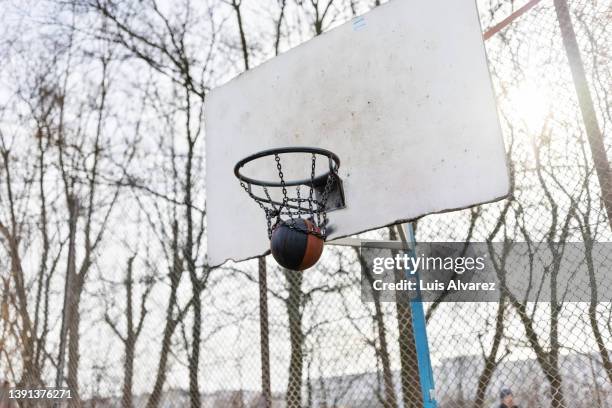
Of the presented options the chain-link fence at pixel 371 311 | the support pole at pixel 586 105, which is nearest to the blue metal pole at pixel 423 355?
the chain-link fence at pixel 371 311

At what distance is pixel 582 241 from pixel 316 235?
1403 millimetres

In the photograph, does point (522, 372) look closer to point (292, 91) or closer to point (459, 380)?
point (459, 380)

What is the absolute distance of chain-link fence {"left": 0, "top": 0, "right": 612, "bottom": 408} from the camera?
291 centimetres

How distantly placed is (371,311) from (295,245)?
1.50 m

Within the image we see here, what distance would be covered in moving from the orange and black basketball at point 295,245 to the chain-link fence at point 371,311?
1.19 meters

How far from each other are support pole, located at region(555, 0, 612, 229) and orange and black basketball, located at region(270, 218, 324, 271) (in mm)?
1492

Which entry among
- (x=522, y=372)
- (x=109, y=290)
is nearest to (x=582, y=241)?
(x=522, y=372)

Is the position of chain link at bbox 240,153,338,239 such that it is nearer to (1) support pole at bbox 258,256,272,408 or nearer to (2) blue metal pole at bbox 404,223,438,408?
(2) blue metal pole at bbox 404,223,438,408

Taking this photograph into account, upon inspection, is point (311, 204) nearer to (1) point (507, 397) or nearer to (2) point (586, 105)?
(2) point (586, 105)

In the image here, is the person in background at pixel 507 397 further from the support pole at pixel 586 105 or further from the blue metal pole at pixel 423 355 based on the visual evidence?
the support pole at pixel 586 105

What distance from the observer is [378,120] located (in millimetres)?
3219

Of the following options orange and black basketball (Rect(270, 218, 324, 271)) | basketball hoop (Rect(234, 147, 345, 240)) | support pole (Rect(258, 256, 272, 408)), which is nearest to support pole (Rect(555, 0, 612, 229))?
basketball hoop (Rect(234, 147, 345, 240))

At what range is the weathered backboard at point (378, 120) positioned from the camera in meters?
2.88

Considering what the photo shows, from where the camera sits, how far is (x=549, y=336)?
9.93ft
